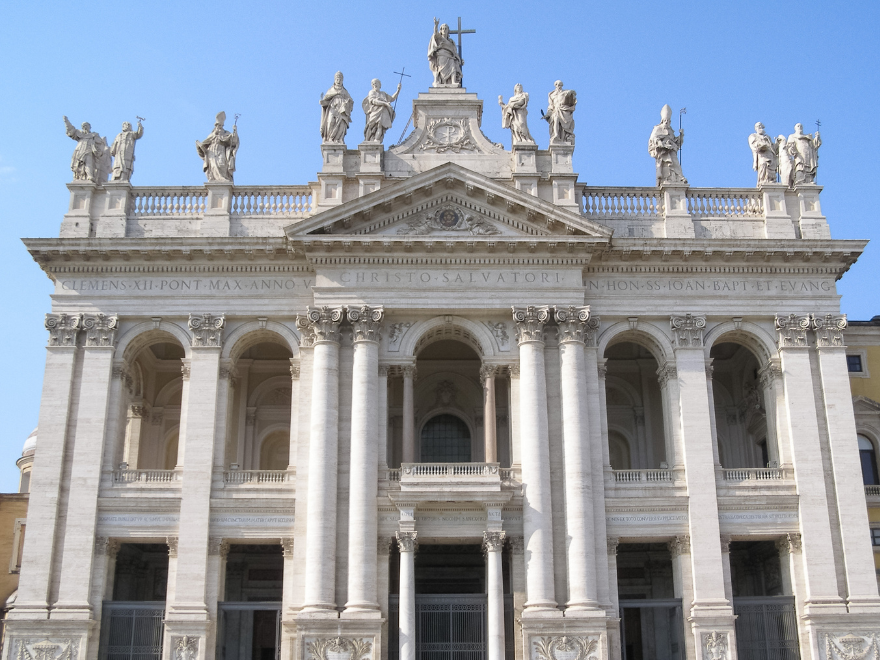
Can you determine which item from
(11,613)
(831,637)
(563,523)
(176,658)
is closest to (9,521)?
(11,613)

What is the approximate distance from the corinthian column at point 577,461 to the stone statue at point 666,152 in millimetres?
5951

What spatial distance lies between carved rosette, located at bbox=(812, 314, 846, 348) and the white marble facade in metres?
0.07

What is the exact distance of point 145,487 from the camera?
3206 centimetres

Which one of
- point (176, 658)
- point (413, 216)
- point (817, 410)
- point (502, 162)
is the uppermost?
point (502, 162)

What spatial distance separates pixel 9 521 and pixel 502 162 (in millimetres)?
23943

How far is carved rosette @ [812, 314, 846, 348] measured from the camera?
33656mm

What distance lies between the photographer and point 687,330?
33562 mm

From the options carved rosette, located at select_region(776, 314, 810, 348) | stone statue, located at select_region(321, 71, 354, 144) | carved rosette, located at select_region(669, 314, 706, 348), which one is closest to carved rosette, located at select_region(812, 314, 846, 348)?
carved rosette, located at select_region(776, 314, 810, 348)

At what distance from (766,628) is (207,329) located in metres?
19.2

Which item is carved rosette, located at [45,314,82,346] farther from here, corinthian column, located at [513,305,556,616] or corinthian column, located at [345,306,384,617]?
corinthian column, located at [513,305,556,616]

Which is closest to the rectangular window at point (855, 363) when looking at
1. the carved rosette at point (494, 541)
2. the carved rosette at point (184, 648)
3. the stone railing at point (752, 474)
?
the stone railing at point (752, 474)

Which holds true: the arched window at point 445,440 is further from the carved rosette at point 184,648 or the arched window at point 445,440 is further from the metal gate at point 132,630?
the metal gate at point 132,630

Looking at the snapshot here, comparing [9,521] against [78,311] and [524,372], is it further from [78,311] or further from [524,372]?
[524,372]

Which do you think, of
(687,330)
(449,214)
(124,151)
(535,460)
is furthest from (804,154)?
(124,151)
